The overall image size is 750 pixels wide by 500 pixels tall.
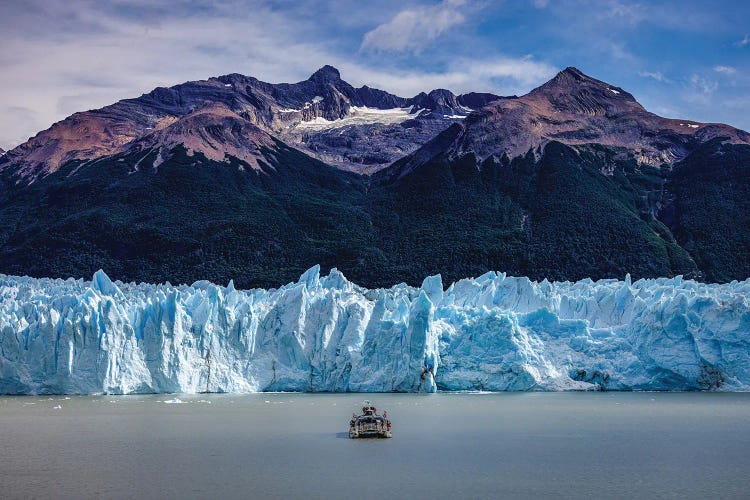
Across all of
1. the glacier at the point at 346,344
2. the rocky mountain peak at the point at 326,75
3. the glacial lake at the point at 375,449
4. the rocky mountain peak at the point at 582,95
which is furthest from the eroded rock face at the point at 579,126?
the rocky mountain peak at the point at 326,75

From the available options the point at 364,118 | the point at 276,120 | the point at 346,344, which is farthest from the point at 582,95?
the point at 346,344

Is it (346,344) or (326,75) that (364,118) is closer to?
(326,75)

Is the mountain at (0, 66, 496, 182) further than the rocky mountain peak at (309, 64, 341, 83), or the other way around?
the rocky mountain peak at (309, 64, 341, 83)

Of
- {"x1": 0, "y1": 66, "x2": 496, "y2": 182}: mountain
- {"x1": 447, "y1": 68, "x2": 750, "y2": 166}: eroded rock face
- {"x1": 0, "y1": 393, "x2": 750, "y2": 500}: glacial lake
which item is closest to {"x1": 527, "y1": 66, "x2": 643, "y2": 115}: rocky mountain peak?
{"x1": 447, "y1": 68, "x2": 750, "y2": 166}: eroded rock face

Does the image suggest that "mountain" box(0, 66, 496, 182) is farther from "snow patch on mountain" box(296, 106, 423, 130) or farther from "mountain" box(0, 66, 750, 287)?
"mountain" box(0, 66, 750, 287)

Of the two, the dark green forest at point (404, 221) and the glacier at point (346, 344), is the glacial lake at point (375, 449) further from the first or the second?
the dark green forest at point (404, 221)
